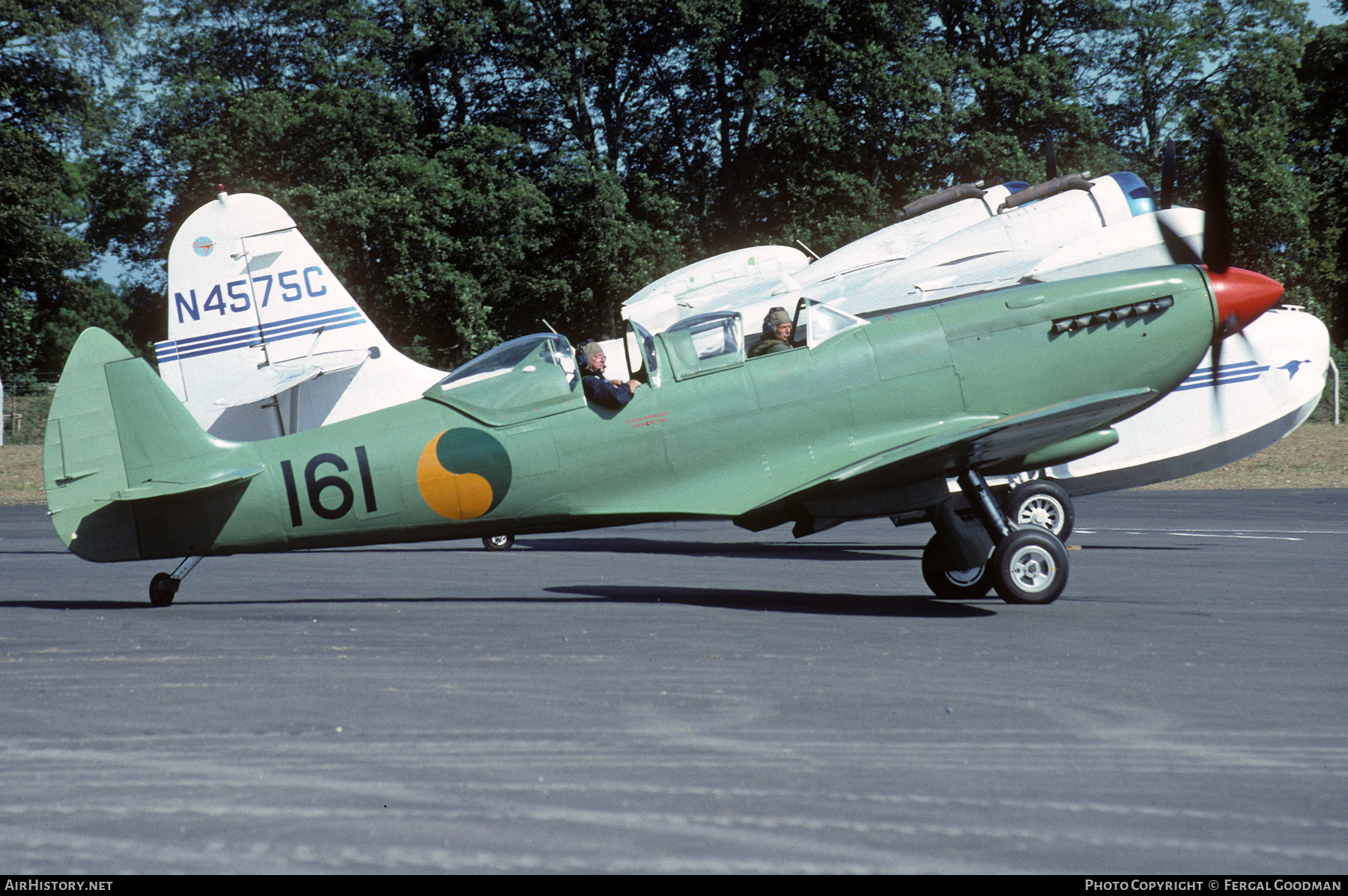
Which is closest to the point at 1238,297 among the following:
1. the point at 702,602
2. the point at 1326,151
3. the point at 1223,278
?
the point at 1223,278

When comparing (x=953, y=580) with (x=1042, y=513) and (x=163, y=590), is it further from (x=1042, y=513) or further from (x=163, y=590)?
(x=163, y=590)

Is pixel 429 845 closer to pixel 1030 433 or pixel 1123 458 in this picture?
pixel 1030 433

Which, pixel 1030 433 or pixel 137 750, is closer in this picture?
pixel 137 750

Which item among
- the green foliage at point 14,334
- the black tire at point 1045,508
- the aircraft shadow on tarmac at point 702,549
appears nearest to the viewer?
the black tire at point 1045,508

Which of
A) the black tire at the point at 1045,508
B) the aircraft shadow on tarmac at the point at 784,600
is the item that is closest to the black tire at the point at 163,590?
the aircraft shadow on tarmac at the point at 784,600

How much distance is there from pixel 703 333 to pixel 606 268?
1113 inches

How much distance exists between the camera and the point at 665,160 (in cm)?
4053

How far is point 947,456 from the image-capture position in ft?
26.4

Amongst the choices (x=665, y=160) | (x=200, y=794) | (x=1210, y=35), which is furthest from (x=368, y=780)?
(x=1210, y=35)

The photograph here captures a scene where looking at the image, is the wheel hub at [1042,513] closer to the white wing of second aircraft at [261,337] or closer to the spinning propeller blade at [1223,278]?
the spinning propeller blade at [1223,278]

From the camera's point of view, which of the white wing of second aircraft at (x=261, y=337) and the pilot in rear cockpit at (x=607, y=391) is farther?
the white wing of second aircraft at (x=261, y=337)

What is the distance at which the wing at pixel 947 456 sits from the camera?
309 inches

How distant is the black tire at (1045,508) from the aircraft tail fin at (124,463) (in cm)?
748

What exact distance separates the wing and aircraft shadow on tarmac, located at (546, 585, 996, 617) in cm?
62
